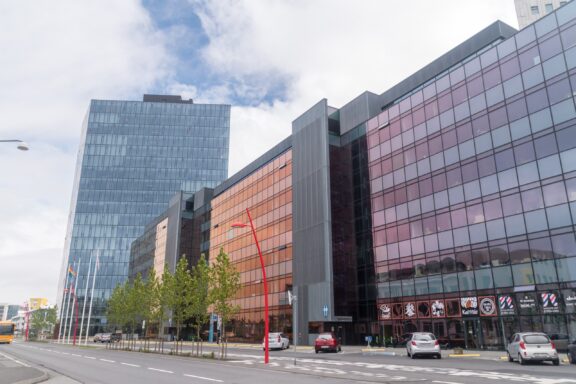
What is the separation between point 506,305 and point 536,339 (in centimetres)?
1076

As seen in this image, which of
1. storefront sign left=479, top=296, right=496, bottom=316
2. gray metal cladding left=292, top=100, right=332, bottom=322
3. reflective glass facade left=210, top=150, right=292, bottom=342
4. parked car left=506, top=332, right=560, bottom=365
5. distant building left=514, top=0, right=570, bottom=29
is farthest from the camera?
distant building left=514, top=0, right=570, bottom=29

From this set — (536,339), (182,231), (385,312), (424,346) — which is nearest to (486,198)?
(424,346)

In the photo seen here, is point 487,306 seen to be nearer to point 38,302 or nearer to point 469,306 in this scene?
point 469,306

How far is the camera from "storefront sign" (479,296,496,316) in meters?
33.3

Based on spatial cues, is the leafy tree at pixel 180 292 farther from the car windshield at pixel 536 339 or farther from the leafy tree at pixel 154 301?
the car windshield at pixel 536 339

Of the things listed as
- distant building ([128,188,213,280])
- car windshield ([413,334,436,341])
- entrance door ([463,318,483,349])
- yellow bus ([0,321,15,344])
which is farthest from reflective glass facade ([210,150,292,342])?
yellow bus ([0,321,15,344])

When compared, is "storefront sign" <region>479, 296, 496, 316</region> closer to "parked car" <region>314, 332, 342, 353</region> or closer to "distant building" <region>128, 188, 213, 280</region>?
"parked car" <region>314, 332, 342, 353</region>

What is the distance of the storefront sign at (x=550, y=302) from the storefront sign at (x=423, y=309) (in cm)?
998

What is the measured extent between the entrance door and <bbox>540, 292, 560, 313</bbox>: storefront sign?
18.4ft

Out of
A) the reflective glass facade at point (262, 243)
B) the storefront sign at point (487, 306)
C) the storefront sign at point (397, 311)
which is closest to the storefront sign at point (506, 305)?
the storefront sign at point (487, 306)

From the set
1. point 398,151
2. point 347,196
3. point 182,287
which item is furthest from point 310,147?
point 182,287

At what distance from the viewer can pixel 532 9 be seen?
7519cm

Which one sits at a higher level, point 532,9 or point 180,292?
point 532,9

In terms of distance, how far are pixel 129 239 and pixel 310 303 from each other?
9981 centimetres
